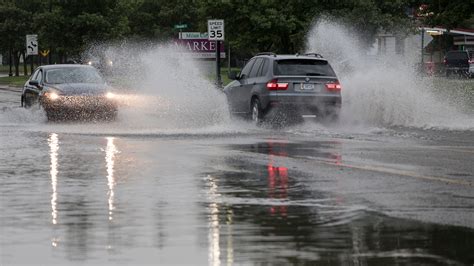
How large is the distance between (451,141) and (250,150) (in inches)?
165

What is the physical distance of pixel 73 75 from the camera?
2883cm

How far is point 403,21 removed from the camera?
46.6m

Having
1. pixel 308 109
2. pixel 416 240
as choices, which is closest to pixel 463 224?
pixel 416 240

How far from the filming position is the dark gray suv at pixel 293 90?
2397 centimetres

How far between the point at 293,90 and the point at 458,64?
47931 millimetres

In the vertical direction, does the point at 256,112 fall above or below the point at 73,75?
below

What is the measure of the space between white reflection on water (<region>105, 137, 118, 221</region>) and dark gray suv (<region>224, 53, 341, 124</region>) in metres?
4.33

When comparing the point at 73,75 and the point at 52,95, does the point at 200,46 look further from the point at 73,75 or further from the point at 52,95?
the point at 52,95

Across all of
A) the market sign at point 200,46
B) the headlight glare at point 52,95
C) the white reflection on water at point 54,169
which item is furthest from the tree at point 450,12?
the white reflection on water at point 54,169

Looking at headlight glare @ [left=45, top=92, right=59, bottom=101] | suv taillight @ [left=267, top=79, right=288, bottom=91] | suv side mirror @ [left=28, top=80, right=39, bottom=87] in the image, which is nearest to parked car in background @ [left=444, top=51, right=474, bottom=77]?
suv side mirror @ [left=28, top=80, right=39, bottom=87]

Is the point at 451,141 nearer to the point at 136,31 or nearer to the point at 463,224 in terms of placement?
the point at 463,224

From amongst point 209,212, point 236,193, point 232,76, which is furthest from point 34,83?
point 209,212

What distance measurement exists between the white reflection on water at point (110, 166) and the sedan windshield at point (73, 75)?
7566 millimetres

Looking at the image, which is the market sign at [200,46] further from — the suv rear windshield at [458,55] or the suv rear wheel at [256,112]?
the suv rear windshield at [458,55]
